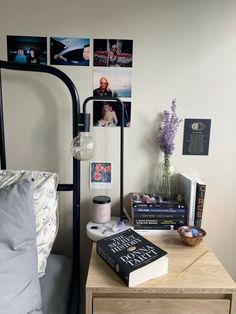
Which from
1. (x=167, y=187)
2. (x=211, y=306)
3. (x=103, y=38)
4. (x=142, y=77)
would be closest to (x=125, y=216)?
(x=167, y=187)

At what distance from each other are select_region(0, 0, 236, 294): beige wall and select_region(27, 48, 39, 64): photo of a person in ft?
0.25

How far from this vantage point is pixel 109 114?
1248mm

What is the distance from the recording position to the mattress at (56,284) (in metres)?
0.92

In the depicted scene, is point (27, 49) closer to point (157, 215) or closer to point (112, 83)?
point (112, 83)

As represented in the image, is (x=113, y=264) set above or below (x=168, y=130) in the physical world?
below

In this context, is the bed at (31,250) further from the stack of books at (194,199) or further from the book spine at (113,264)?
the stack of books at (194,199)

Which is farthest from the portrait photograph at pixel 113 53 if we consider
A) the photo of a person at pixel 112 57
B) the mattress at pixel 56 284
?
the mattress at pixel 56 284

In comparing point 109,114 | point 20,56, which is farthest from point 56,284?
point 20,56

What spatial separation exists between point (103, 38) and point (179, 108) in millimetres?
488

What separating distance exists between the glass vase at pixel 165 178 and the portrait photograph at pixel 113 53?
50cm

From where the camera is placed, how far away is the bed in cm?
74

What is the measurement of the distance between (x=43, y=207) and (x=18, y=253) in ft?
0.81

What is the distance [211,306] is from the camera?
34.0 inches

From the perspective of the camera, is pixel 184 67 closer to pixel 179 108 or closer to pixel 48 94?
pixel 179 108
